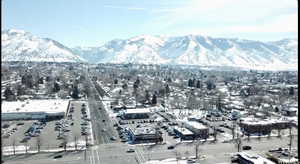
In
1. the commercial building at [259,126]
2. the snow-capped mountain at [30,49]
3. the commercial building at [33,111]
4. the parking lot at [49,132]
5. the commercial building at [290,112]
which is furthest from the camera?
the snow-capped mountain at [30,49]

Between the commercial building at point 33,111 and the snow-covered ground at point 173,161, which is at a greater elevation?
the commercial building at point 33,111

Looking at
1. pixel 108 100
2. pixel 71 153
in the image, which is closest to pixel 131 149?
pixel 71 153

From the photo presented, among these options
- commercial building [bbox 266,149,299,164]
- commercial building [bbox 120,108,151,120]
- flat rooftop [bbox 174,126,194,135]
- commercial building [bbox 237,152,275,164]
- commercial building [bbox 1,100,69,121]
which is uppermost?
commercial building [bbox 1,100,69,121]

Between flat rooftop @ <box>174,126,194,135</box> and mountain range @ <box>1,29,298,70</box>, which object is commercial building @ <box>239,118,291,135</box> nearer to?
flat rooftop @ <box>174,126,194,135</box>

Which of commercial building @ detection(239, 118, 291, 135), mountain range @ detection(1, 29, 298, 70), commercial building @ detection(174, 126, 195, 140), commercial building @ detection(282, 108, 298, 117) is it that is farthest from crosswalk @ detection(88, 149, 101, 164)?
mountain range @ detection(1, 29, 298, 70)

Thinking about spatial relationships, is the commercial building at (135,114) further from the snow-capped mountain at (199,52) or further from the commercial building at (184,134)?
the snow-capped mountain at (199,52)

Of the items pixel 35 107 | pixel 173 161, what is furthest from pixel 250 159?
pixel 35 107

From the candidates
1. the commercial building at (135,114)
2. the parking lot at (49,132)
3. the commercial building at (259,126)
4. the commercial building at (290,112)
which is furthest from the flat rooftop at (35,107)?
the commercial building at (290,112)

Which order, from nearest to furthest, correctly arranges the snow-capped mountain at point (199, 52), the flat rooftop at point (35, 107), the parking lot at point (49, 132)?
1. the parking lot at point (49, 132)
2. the flat rooftop at point (35, 107)
3. the snow-capped mountain at point (199, 52)

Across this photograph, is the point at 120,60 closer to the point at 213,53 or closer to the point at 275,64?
the point at 213,53
